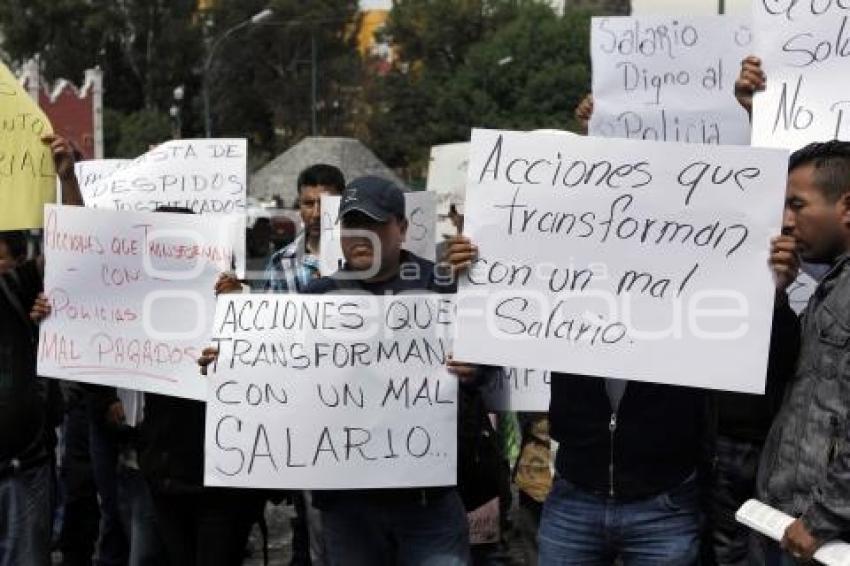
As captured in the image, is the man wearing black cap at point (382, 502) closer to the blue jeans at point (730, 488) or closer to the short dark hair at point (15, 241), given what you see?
the blue jeans at point (730, 488)

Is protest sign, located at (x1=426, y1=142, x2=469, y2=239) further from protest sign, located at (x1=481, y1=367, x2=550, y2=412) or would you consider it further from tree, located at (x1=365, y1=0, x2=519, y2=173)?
tree, located at (x1=365, y1=0, x2=519, y2=173)

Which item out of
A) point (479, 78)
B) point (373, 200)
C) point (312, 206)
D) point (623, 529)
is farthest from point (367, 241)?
point (479, 78)

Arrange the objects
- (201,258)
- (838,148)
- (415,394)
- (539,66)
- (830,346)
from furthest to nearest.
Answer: (539,66) → (201,258) → (415,394) → (838,148) → (830,346)

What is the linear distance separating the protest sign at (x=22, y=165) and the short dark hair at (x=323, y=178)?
1.43 metres

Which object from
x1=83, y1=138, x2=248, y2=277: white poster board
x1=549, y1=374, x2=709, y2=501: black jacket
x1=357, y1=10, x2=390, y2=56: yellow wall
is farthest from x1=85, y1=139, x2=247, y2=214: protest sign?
x1=357, y1=10, x2=390, y2=56: yellow wall

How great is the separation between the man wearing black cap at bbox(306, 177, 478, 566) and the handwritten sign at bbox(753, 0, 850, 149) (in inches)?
42.7

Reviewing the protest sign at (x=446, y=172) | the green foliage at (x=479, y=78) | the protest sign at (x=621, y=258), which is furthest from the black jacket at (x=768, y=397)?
the green foliage at (x=479, y=78)

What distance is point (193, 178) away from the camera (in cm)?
557

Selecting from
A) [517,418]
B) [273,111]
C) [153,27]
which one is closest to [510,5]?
[273,111]

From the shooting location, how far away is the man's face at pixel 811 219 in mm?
2826

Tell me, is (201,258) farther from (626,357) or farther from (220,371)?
(626,357)

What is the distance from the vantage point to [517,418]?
4914 mm

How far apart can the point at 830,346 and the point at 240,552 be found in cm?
222

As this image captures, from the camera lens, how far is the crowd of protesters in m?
2.80
